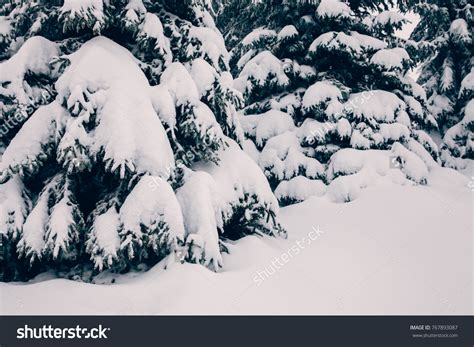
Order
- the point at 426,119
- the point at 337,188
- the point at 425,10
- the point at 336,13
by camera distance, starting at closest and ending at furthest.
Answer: the point at 337,188, the point at 336,13, the point at 426,119, the point at 425,10

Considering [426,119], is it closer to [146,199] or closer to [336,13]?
[336,13]

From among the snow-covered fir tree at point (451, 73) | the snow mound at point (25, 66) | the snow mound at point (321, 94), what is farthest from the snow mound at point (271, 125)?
the snow-covered fir tree at point (451, 73)

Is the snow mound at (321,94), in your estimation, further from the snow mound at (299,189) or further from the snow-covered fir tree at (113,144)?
the snow-covered fir tree at (113,144)

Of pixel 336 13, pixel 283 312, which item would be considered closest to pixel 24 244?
pixel 283 312

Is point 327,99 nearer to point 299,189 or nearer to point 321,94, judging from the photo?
point 321,94

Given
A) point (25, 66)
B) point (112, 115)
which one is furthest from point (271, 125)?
point (25, 66)

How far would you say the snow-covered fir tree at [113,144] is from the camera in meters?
4.89

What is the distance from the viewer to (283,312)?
15.5ft

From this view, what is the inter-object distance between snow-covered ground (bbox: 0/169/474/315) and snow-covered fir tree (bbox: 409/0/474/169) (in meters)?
3.66

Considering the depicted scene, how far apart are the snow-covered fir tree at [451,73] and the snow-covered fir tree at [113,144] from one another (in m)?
8.78

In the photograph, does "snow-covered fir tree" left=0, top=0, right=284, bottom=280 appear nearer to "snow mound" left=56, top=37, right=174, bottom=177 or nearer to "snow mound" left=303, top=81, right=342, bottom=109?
"snow mound" left=56, top=37, right=174, bottom=177

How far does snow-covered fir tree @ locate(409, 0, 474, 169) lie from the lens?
12641mm

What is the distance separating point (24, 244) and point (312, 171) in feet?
20.1

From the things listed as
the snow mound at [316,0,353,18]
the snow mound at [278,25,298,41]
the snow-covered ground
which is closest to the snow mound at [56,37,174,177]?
the snow-covered ground
